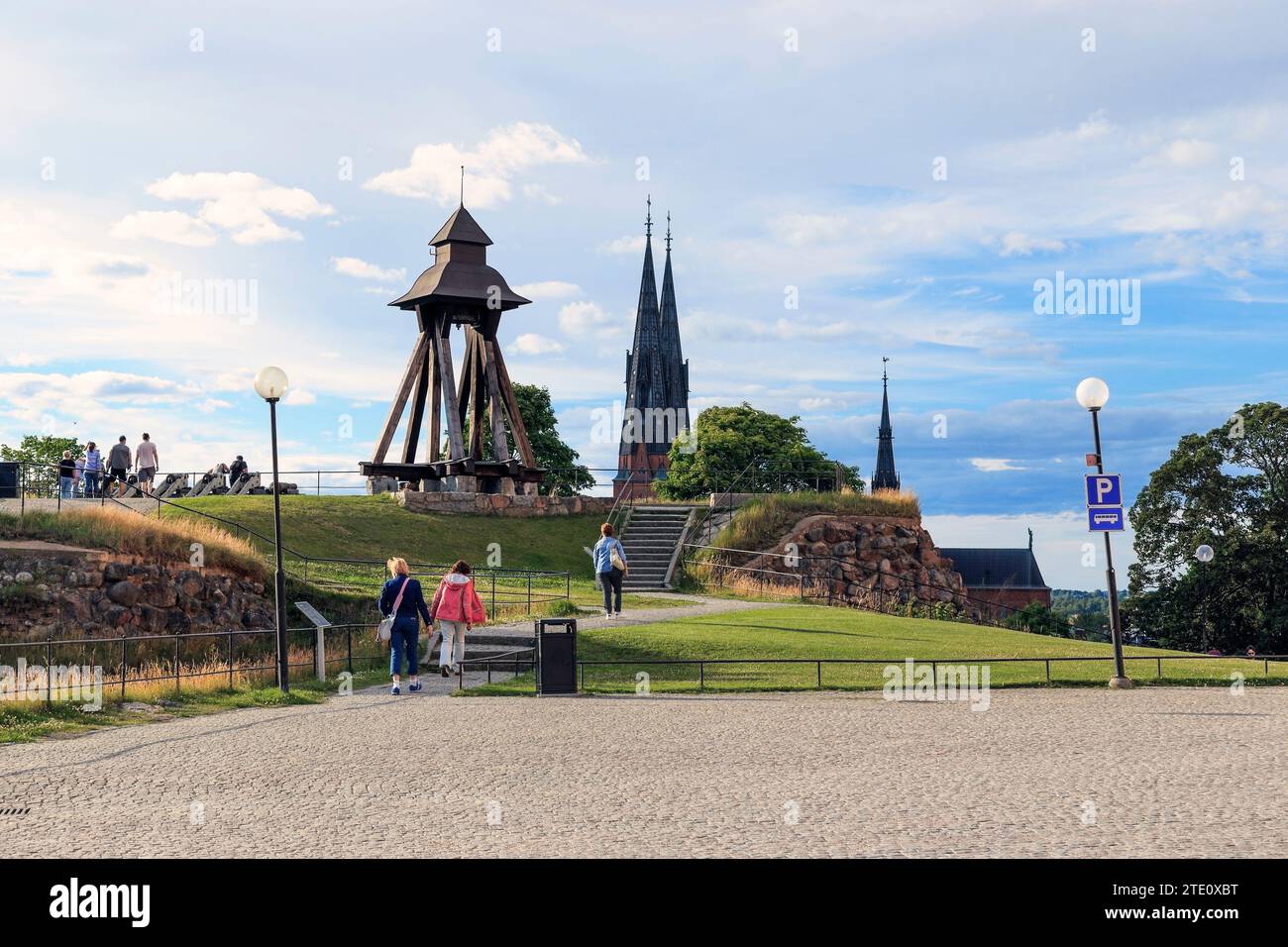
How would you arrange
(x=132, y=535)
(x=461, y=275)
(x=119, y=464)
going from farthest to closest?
1. (x=461, y=275)
2. (x=119, y=464)
3. (x=132, y=535)

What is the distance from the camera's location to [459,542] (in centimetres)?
3312

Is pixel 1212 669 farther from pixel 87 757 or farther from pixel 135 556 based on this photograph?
pixel 135 556

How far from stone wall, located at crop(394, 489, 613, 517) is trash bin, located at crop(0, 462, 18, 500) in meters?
12.4

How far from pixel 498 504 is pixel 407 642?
849 inches

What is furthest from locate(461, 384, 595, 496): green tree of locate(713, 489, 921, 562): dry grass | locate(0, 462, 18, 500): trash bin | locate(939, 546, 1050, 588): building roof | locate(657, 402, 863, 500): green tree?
locate(939, 546, 1050, 588): building roof

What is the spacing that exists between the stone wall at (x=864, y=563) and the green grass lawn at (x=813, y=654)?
8029mm

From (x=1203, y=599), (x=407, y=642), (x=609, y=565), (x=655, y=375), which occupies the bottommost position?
(x=1203, y=599)

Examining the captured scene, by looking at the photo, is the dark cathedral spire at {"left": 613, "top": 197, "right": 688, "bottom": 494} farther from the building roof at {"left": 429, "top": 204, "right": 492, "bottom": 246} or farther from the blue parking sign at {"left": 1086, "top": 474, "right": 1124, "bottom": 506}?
the blue parking sign at {"left": 1086, "top": 474, "right": 1124, "bottom": 506}

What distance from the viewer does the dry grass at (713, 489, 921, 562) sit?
32688 millimetres

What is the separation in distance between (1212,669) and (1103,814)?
12.6m

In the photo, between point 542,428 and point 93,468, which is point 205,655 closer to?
point 93,468

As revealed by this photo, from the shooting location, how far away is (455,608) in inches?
642

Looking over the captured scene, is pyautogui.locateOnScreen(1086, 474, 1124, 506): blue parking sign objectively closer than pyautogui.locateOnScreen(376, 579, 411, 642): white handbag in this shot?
No

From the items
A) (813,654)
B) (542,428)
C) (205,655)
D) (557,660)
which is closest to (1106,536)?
(813,654)
